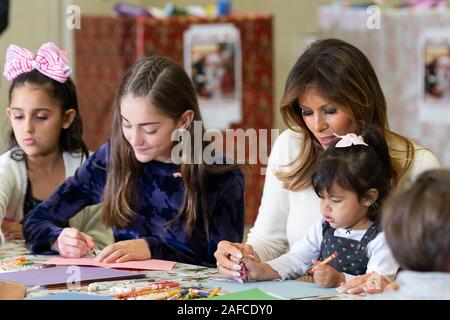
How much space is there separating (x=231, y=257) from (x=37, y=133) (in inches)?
33.7

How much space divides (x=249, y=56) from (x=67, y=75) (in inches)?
93.5

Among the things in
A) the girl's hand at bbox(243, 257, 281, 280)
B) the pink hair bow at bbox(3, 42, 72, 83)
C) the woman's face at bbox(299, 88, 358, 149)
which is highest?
the pink hair bow at bbox(3, 42, 72, 83)

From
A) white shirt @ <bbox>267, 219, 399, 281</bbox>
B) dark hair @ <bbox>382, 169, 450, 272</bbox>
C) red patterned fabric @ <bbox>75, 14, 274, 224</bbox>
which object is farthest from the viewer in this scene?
red patterned fabric @ <bbox>75, 14, 274, 224</bbox>

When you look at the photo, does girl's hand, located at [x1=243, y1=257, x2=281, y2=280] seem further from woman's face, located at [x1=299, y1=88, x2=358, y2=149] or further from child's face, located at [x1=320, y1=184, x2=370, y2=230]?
woman's face, located at [x1=299, y1=88, x2=358, y2=149]

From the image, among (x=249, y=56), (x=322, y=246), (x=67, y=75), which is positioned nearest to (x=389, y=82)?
(x=249, y=56)

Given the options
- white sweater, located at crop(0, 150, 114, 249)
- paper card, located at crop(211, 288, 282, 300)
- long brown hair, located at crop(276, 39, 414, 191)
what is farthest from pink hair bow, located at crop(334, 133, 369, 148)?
white sweater, located at crop(0, 150, 114, 249)

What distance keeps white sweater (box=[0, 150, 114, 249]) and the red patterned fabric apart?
2.05m

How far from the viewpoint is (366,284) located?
1820mm

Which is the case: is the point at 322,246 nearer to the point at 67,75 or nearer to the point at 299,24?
the point at 67,75

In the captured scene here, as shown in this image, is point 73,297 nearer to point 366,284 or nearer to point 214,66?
point 366,284

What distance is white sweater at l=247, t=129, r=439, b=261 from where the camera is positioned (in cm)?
233

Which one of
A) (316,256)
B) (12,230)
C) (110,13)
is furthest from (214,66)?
(316,256)

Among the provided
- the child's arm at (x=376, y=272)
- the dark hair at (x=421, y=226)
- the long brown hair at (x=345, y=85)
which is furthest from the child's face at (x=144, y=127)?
the dark hair at (x=421, y=226)

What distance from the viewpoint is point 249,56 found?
4.93m
